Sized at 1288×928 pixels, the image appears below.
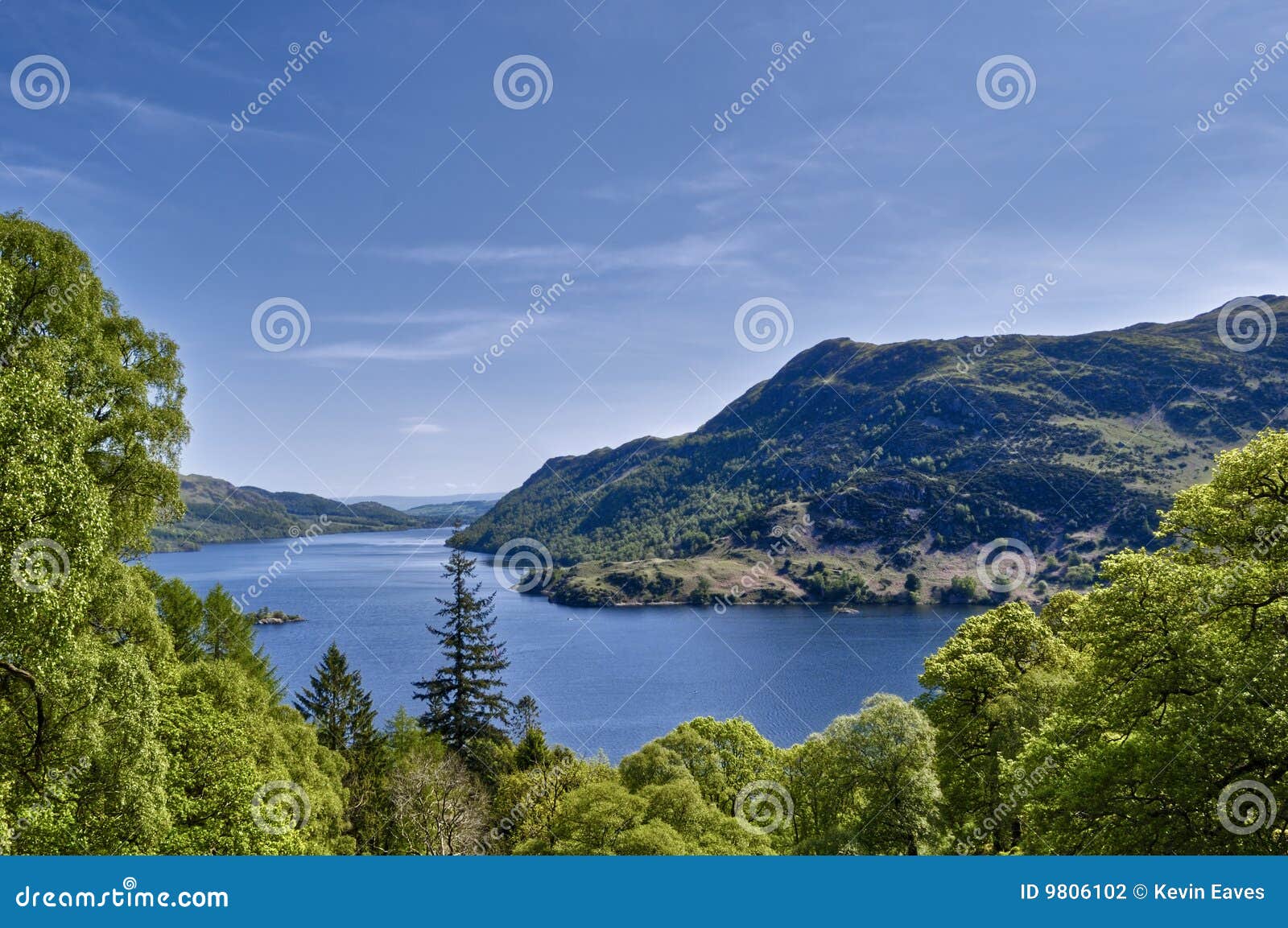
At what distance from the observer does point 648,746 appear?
29000 millimetres

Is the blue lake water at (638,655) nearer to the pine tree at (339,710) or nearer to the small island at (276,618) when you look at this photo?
the small island at (276,618)

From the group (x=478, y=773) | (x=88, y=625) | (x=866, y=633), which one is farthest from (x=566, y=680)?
(x=88, y=625)

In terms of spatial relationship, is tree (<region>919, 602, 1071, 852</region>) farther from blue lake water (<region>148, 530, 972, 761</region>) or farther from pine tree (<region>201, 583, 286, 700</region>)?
blue lake water (<region>148, 530, 972, 761</region>)

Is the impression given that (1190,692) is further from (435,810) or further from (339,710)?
(339,710)

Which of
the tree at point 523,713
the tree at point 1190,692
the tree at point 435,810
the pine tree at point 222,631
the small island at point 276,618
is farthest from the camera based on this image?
the small island at point 276,618

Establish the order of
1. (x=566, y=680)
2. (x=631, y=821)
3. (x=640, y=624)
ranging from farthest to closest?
(x=640, y=624) → (x=566, y=680) → (x=631, y=821)

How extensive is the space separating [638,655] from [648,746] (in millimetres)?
94783

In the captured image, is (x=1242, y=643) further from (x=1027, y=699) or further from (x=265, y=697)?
(x=265, y=697)

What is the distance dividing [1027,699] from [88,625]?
27667mm

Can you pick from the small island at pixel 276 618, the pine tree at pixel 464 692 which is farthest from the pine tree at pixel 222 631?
the small island at pixel 276 618

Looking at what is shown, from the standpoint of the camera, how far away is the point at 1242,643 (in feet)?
43.5

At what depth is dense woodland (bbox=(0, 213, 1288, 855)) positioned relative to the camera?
11594mm

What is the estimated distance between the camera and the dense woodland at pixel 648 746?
38.0ft

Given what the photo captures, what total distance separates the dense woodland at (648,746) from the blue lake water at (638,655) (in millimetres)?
46570
